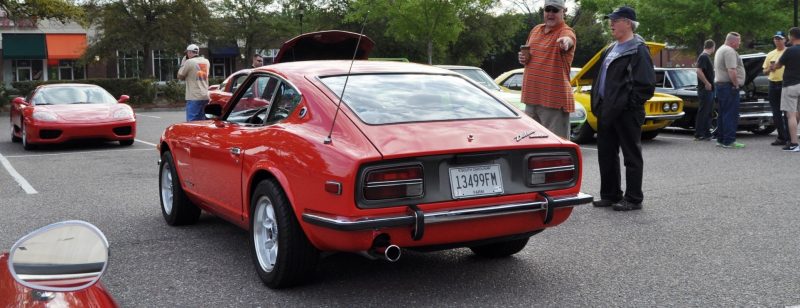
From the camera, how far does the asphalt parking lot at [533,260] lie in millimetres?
4223

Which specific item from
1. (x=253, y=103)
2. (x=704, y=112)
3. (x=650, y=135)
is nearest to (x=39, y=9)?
(x=650, y=135)

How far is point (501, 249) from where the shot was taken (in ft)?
16.4

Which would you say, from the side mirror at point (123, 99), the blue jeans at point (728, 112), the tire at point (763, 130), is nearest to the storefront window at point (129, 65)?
the side mirror at point (123, 99)

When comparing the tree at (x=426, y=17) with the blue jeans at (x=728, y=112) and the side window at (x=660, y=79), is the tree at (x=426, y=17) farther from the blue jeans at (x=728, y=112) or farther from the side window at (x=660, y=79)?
the blue jeans at (x=728, y=112)

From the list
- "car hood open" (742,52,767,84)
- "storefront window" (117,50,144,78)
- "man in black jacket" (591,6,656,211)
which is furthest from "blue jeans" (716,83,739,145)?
"storefront window" (117,50,144,78)

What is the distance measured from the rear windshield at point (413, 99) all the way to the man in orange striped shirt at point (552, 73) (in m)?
2.02

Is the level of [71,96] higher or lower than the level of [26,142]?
higher

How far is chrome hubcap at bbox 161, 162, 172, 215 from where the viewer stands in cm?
641

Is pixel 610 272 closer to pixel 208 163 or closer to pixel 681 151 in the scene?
pixel 208 163

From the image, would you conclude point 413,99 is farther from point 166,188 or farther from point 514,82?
point 514,82

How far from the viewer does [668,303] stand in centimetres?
407

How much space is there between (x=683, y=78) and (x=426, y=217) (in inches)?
488

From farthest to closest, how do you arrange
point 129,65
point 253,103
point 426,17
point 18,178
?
point 129,65 < point 426,17 < point 18,178 < point 253,103

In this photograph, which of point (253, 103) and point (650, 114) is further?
point (650, 114)
